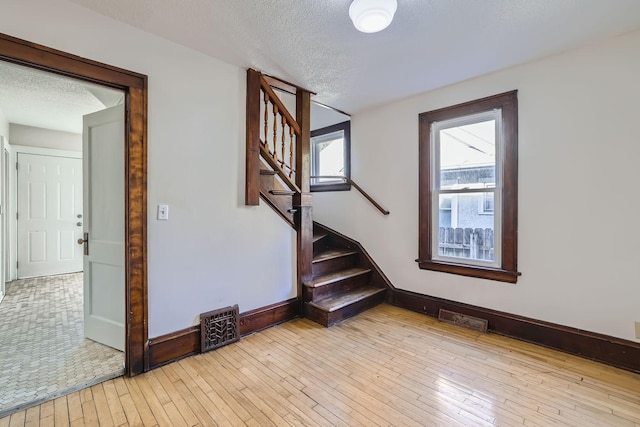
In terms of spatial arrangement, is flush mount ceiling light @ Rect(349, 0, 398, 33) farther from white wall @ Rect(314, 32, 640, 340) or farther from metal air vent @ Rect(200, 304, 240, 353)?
metal air vent @ Rect(200, 304, 240, 353)

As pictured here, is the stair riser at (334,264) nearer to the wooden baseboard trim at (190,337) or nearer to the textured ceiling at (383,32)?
the wooden baseboard trim at (190,337)

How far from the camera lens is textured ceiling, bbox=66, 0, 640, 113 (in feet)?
6.04

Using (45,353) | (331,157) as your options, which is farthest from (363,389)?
(331,157)

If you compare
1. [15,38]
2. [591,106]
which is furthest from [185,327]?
[591,106]

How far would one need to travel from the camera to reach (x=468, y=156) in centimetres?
302

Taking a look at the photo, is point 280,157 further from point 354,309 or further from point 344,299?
point 354,309

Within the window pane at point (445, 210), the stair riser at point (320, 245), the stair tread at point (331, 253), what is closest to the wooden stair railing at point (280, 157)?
the stair tread at point (331, 253)

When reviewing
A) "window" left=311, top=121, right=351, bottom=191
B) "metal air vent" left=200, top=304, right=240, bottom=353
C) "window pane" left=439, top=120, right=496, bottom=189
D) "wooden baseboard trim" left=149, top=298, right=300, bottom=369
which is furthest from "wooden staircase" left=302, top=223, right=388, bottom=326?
"window pane" left=439, top=120, right=496, bottom=189

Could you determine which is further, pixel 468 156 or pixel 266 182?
pixel 468 156

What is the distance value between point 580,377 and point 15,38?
409 centimetres

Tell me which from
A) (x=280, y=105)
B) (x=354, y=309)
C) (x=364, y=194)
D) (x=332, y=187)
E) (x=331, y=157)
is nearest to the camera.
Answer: (x=280, y=105)

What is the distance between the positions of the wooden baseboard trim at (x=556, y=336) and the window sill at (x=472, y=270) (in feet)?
1.04

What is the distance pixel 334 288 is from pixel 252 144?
181 centimetres

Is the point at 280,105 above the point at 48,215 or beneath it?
above
